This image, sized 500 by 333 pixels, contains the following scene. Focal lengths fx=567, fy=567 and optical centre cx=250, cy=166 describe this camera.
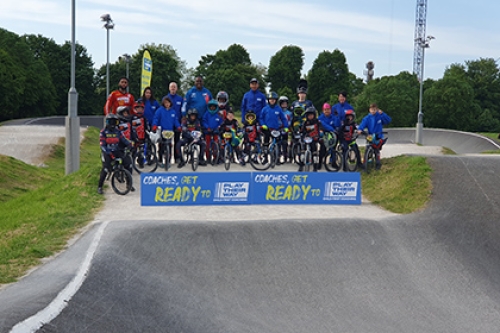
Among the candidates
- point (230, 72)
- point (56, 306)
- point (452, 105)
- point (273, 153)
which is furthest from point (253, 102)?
point (230, 72)

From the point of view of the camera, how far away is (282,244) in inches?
421

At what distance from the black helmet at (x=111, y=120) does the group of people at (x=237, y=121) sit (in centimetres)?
158

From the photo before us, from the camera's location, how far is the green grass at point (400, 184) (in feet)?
48.4

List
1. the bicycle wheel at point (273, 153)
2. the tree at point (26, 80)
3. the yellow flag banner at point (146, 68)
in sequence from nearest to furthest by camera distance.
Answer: the bicycle wheel at point (273, 153) → the yellow flag banner at point (146, 68) → the tree at point (26, 80)

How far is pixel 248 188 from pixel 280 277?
5.01 m

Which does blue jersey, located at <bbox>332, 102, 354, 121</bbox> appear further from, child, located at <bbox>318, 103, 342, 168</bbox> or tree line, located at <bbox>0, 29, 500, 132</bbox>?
tree line, located at <bbox>0, 29, 500, 132</bbox>

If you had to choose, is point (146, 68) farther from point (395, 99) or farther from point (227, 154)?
point (395, 99)

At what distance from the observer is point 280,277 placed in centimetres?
929

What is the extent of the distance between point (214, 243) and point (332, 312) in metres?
3.14

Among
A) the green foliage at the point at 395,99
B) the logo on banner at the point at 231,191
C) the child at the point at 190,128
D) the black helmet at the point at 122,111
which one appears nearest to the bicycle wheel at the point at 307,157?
the logo on banner at the point at 231,191

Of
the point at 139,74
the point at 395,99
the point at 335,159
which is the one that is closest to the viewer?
the point at 335,159

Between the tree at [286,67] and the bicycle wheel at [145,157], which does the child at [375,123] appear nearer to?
the bicycle wheel at [145,157]

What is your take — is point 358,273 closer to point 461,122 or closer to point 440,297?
point 440,297

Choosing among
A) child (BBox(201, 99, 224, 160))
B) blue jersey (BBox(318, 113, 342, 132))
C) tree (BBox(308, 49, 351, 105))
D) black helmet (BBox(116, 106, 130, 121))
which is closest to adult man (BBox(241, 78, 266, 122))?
child (BBox(201, 99, 224, 160))
